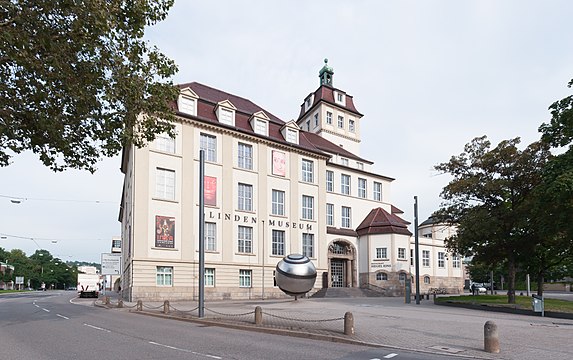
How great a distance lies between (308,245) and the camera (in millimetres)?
46688

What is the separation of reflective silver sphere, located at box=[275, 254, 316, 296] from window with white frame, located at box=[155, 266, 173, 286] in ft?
34.3

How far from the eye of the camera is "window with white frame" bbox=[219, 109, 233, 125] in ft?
138

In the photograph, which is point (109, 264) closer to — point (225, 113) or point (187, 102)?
point (187, 102)

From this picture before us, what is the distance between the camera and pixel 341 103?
62.5 meters

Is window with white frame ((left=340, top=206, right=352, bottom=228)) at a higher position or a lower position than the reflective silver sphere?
higher

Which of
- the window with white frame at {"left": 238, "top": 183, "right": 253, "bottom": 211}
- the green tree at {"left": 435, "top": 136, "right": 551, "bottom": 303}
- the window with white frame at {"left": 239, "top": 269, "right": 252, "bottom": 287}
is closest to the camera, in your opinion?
the green tree at {"left": 435, "top": 136, "right": 551, "bottom": 303}

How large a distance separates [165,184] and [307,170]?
15543mm

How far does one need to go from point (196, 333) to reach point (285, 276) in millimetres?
15561

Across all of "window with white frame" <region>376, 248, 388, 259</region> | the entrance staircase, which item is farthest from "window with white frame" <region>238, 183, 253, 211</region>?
"window with white frame" <region>376, 248, 388, 259</region>

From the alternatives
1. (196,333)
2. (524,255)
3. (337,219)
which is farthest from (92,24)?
(337,219)

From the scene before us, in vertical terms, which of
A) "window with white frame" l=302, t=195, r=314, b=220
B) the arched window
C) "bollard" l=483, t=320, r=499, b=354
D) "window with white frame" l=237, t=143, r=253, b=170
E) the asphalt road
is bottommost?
the arched window

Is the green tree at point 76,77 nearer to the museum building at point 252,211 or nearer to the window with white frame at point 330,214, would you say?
the museum building at point 252,211

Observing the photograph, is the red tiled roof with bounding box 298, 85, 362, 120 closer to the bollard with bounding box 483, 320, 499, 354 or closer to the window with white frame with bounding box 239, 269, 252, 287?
the window with white frame with bounding box 239, 269, 252, 287

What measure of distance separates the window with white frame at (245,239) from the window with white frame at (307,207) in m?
6.61
